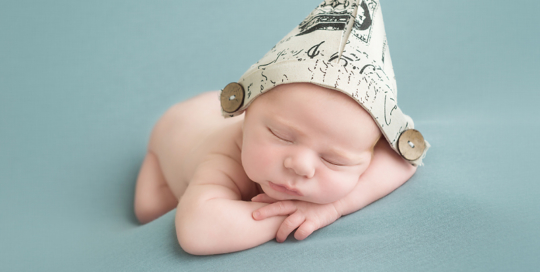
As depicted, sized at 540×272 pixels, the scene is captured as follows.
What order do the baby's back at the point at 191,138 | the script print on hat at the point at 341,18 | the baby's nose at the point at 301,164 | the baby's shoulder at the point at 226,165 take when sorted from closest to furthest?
the baby's nose at the point at 301,164, the script print on hat at the point at 341,18, the baby's shoulder at the point at 226,165, the baby's back at the point at 191,138

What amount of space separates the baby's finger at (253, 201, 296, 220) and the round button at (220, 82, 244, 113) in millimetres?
278

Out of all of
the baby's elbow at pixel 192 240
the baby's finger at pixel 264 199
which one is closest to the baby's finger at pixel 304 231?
the baby's finger at pixel 264 199

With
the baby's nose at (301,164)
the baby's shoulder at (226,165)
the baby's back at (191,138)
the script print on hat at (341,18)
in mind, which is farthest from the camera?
the baby's back at (191,138)

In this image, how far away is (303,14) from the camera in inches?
93.7

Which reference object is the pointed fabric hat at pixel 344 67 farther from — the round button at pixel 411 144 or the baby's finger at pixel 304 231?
the baby's finger at pixel 304 231

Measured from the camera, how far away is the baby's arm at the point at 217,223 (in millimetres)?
1022

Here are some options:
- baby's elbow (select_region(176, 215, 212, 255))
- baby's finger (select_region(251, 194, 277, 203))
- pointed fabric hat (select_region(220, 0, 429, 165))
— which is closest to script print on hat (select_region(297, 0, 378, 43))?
pointed fabric hat (select_region(220, 0, 429, 165))

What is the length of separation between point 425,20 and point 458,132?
94cm

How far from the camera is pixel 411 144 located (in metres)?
1.16

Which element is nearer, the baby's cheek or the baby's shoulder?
the baby's cheek

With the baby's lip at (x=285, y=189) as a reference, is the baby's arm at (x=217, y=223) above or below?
below

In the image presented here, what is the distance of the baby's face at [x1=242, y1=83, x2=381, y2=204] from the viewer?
3.23ft

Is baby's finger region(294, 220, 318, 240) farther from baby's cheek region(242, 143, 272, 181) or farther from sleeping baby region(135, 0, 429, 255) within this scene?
baby's cheek region(242, 143, 272, 181)

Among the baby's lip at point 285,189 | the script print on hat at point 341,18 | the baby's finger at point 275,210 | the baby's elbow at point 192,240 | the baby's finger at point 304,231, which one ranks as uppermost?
the script print on hat at point 341,18
